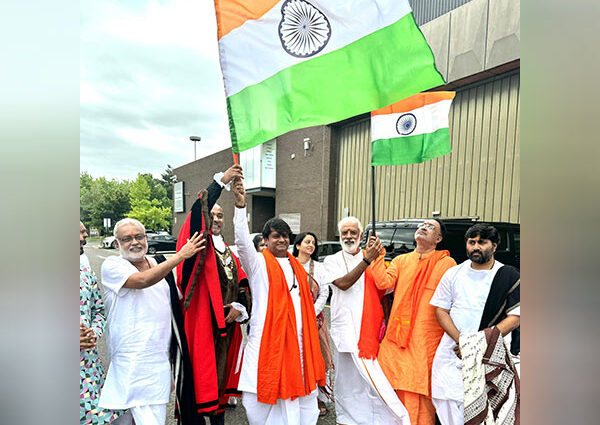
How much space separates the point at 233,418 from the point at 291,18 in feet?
11.7

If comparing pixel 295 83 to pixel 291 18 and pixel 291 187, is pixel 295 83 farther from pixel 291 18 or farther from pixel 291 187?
pixel 291 187

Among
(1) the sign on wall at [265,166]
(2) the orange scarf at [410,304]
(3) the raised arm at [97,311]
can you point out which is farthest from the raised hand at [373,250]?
(1) the sign on wall at [265,166]

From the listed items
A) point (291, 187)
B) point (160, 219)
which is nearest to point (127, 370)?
point (291, 187)

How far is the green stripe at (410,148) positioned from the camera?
3477mm

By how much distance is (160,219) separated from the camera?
4028 cm

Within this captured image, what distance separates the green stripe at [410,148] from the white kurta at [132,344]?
2379 millimetres

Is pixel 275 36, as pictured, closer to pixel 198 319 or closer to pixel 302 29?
pixel 302 29

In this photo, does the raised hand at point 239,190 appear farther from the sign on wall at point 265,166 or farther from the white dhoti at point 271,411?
the sign on wall at point 265,166

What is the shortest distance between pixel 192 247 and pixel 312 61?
1683 millimetres

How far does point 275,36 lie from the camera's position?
2.61m

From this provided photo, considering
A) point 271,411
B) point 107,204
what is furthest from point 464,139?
point 107,204

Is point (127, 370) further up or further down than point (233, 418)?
further up

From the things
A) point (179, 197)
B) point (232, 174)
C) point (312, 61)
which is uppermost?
point (312, 61)

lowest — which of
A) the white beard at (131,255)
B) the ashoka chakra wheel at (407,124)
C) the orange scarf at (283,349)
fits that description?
the orange scarf at (283,349)
